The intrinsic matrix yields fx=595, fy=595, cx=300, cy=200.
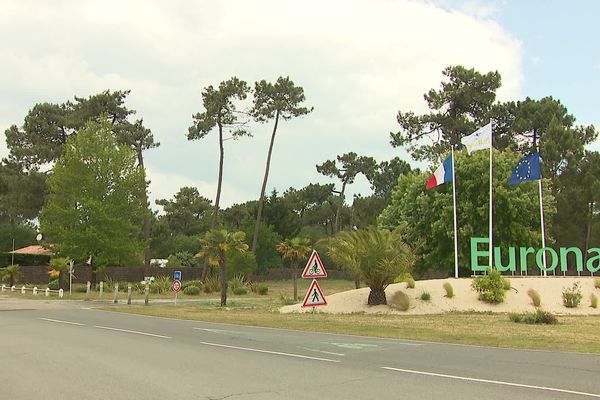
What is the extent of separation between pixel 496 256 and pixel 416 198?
1204cm

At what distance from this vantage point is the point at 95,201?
43562 millimetres

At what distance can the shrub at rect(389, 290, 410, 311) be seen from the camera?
26.1 meters

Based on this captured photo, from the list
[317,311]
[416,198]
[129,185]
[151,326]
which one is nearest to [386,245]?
[317,311]

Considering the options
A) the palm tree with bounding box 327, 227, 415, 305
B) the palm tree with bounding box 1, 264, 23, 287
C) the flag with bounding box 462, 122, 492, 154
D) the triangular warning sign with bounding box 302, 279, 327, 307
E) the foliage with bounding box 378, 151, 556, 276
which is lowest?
the triangular warning sign with bounding box 302, 279, 327, 307

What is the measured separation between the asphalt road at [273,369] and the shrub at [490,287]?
43.5 feet

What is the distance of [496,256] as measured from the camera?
105 feet

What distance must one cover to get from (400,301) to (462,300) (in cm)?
328

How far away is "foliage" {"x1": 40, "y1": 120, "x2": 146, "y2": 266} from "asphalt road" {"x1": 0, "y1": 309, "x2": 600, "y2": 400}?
28575 mm

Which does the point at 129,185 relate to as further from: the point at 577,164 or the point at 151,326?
the point at 577,164

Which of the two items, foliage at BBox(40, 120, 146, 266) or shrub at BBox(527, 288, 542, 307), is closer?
shrub at BBox(527, 288, 542, 307)

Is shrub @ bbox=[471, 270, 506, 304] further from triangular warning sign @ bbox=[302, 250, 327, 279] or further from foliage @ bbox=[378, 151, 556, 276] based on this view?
foliage @ bbox=[378, 151, 556, 276]

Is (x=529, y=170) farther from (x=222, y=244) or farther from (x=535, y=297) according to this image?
(x=222, y=244)

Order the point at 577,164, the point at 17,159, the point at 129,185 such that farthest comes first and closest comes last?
the point at 17,159, the point at 577,164, the point at 129,185

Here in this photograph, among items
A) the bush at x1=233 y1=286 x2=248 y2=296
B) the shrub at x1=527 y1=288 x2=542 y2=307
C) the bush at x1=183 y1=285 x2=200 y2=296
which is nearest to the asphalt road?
the shrub at x1=527 y1=288 x2=542 y2=307
